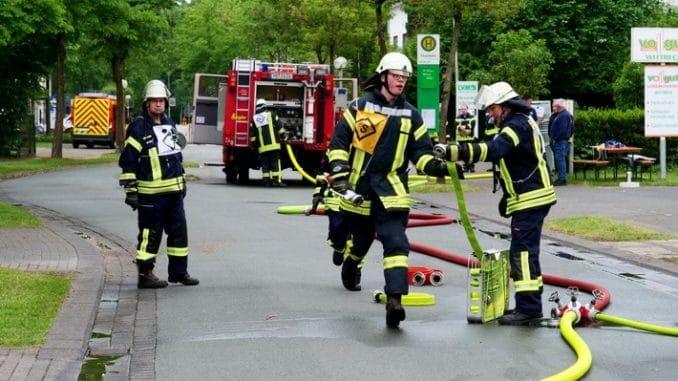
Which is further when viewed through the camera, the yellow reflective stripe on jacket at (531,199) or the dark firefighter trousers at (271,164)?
the dark firefighter trousers at (271,164)

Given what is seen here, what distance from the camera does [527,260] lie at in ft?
28.2

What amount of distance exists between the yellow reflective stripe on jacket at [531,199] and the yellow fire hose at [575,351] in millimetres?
811

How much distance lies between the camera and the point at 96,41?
132 ft

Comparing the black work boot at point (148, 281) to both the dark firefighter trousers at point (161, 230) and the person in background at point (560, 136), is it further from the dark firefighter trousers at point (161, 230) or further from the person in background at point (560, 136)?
the person in background at point (560, 136)

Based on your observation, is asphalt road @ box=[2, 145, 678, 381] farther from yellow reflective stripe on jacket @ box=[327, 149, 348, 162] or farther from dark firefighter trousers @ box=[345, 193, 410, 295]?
yellow reflective stripe on jacket @ box=[327, 149, 348, 162]

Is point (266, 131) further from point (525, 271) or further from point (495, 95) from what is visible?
point (525, 271)

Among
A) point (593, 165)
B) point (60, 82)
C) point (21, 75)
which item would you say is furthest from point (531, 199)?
point (21, 75)

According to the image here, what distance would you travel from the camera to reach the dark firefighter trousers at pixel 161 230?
1050 cm

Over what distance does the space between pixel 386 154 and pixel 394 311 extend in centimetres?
115

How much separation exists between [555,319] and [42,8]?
1996cm

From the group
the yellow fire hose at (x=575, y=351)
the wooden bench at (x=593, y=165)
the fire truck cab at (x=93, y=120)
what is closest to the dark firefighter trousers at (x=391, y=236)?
the yellow fire hose at (x=575, y=351)

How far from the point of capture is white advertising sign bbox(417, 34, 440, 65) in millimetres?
24562

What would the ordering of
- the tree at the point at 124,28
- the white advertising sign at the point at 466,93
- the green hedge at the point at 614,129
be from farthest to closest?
the tree at the point at 124,28
the white advertising sign at the point at 466,93
the green hedge at the point at 614,129

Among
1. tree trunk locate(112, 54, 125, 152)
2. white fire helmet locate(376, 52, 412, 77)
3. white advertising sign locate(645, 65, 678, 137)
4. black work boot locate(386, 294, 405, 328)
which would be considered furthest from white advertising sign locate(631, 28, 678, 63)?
tree trunk locate(112, 54, 125, 152)
